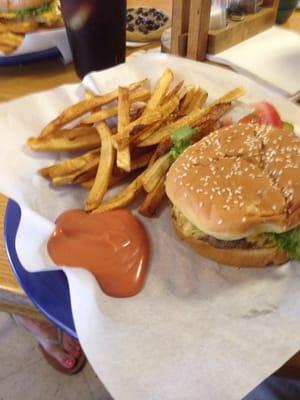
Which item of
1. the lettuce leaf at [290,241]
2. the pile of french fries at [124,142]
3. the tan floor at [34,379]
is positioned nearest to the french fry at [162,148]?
the pile of french fries at [124,142]

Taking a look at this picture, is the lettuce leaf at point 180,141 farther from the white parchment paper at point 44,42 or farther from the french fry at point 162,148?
the white parchment paper at point 44,42

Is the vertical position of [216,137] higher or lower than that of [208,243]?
higher

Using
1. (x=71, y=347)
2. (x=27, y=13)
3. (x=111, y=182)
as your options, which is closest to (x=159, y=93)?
(x=111, y=182)

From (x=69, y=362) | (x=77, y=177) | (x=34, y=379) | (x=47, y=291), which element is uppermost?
(x=77, y=177)

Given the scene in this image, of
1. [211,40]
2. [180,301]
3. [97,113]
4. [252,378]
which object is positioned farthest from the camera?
[211,40]

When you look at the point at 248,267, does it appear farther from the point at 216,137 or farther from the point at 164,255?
the point at 216,137

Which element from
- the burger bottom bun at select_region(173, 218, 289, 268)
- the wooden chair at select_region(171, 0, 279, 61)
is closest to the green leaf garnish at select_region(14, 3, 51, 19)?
the wooden chair at select_region(171, 0, 279, 61)

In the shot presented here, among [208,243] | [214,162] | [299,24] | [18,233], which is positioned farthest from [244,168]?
[299,24]

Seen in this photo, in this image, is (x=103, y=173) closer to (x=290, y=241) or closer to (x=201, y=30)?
(x=290, y=241)
